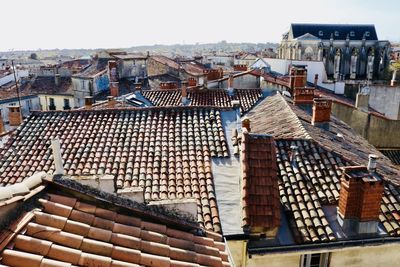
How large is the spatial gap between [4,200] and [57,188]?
2.73 ft

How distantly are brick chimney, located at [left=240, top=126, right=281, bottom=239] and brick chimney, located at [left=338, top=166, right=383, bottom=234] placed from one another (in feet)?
4.87

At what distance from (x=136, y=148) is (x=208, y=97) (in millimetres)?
11810

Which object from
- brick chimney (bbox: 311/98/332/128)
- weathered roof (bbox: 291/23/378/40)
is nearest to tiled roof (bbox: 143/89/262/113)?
brick chimney (bbox: 311/98/332/128)

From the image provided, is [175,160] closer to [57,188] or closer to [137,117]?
[137,117]

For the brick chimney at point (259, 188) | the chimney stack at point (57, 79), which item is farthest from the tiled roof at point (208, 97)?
the chimney stack at point (57, 79)

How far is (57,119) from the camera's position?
40.3 ft

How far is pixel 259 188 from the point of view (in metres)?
7.76

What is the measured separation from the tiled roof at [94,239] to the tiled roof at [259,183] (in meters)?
1.67

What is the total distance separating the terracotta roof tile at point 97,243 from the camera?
4336 millimetres

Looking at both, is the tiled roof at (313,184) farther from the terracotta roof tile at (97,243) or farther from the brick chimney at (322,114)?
the terracotta roof tile at (97,243)

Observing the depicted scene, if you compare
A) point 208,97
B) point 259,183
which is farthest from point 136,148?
point 208,97

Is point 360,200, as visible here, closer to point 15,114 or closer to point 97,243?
point 97,243

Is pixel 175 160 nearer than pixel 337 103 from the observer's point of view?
Yes

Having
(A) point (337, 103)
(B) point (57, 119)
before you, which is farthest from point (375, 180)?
(A) point (337, 103)
